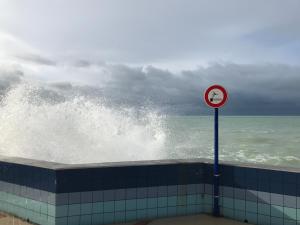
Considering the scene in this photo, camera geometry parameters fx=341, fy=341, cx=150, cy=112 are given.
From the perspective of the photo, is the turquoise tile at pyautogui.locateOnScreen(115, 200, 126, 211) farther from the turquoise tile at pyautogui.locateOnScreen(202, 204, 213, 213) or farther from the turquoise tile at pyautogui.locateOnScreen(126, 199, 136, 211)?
the turquoise tile at pyautogui.locateOnScreen(202, 204, 213, 213)

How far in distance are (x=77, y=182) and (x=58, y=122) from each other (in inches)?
548

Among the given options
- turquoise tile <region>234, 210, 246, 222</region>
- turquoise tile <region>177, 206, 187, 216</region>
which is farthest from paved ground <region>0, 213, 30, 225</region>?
turquoise tile <region>234, 210, 246, 222</region>

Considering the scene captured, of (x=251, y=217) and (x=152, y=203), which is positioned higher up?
(x=152, y=203)

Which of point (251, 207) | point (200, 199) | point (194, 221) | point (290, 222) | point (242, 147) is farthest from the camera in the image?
point (242, 147)

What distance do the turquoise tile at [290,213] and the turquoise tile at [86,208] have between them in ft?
10.9

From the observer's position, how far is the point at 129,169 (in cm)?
618

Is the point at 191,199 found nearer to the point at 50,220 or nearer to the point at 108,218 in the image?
the point at 108,218

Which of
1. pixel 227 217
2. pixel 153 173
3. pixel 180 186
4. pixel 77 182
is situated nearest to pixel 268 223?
pixel 227 217

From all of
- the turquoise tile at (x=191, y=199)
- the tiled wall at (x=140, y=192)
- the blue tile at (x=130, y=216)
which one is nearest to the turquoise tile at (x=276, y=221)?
the tiled wall at (x=140, y=192)

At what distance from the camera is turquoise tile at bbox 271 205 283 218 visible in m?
5.83

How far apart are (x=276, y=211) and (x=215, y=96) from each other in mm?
2352

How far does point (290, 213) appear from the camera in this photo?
5750mm

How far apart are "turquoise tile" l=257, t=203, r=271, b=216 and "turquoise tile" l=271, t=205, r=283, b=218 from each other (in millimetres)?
66

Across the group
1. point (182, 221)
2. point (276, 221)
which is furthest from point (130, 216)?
point (276, 221)
